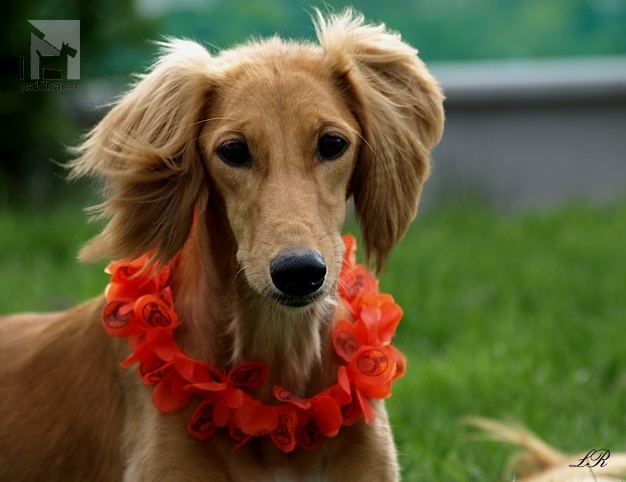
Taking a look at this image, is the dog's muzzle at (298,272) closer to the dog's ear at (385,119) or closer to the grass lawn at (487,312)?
the dog's ear at (385,119)

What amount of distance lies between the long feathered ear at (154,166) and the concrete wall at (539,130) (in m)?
6.29

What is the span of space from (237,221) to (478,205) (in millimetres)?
Answer: 5824

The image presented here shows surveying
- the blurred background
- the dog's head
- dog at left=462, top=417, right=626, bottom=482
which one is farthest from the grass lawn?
the dog's head

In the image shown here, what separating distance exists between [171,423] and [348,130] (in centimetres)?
109

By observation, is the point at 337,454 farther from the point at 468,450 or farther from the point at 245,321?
the point at 468,450

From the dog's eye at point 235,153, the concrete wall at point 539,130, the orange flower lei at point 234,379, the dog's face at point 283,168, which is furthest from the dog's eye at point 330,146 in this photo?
the concrete wall at point 539,130

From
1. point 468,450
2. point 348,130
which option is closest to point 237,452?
point 348,130

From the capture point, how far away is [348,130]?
3.60 metres

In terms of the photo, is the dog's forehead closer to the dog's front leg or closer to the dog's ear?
the dog's ear

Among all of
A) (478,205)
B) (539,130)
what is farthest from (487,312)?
(539,130)

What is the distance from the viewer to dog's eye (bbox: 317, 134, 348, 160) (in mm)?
3551

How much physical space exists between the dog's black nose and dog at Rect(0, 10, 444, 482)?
10 cm

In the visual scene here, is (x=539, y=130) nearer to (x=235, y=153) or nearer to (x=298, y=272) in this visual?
(x=235, y=153)
